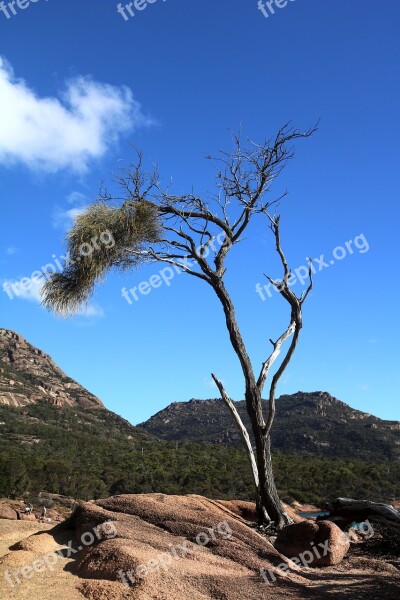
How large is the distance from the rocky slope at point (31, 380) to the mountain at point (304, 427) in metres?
17.8

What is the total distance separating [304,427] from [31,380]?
1730 inches

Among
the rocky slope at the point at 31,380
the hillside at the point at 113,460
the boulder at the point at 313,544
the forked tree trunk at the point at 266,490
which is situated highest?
the rocky slope at the point at 31,380

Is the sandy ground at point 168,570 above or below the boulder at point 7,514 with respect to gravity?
below

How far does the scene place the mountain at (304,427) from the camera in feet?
235

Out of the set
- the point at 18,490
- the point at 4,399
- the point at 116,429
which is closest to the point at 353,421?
the point at 116,429

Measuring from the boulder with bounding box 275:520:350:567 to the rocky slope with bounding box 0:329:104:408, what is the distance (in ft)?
203

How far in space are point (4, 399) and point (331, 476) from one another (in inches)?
A: 1647

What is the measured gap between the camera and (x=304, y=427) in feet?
262

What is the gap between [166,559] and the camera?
4.84 m

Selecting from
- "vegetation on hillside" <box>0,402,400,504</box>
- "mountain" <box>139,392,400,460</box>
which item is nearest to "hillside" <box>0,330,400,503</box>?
"vegetation on hillside" <box>0,402,400,504</box>

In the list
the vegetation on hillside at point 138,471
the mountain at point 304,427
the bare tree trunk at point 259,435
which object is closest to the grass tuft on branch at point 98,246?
the bare tree trunk at point 259,435

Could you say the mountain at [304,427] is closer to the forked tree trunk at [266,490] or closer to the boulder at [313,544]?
the forked tree trunk at [266,490]

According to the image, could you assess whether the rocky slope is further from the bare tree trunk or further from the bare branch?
the bare tree trunk

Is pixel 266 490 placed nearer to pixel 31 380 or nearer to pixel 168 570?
pixel 168 570
